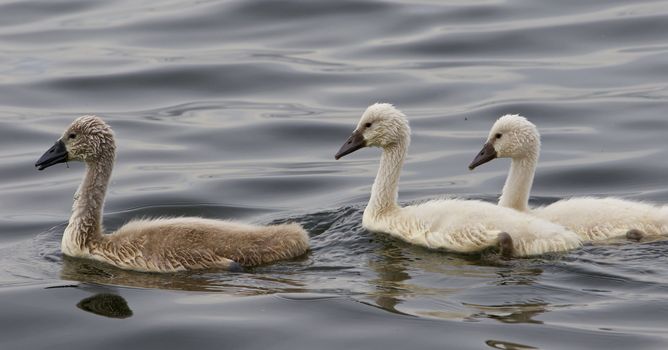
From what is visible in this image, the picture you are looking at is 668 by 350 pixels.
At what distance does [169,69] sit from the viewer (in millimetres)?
20625

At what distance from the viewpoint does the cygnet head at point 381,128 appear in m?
13.2

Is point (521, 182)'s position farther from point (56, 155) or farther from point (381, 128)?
point (56, 155)

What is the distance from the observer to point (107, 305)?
1074 cm

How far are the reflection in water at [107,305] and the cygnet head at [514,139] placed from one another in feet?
13.2

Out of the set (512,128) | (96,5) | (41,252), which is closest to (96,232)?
(41,252)

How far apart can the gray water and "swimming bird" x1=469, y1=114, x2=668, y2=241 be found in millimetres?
259

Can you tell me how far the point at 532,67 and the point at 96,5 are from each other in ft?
27.8

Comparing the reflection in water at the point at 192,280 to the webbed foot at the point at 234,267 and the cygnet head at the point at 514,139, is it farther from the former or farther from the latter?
the cygnet head at the point at 514,139

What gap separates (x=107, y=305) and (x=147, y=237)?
996 mm

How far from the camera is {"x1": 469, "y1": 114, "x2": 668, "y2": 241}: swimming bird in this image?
39.6 feet

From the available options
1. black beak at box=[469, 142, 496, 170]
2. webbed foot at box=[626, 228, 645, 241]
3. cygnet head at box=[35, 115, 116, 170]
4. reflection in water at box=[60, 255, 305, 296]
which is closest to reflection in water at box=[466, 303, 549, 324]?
reflection in water at box=[60, 255, 305, 296]

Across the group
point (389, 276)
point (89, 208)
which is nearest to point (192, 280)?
point (89, 208)

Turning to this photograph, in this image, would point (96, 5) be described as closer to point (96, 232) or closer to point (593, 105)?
point (593, 105)

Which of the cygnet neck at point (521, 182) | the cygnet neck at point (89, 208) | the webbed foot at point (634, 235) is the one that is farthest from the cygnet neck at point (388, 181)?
the cygnet neck at point (89, 208)
